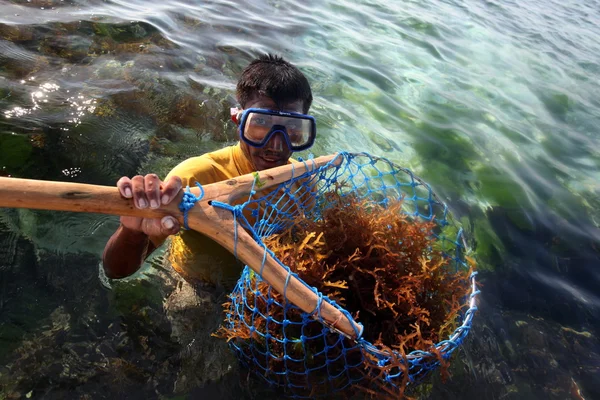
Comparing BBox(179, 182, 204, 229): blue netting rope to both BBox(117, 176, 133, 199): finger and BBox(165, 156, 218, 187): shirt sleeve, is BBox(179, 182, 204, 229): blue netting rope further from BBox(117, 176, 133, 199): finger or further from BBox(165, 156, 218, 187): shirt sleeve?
BBox(165, 156, 218, 187): shirt sleeve

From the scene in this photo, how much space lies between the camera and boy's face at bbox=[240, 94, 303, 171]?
3535 millimetres

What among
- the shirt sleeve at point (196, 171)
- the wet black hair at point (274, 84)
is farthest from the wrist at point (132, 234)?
the wet black hair at point (274, 84)

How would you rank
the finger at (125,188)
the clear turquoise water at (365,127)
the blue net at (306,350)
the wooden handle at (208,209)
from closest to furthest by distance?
the wooden handle at (208,209) → the finger at (125,188) → the blue net at (306,350) → the clear turquoise water at (365,127)

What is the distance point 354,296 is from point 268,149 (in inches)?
53.7

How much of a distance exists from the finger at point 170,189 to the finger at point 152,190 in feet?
0.09

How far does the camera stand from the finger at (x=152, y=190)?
212 centimetres

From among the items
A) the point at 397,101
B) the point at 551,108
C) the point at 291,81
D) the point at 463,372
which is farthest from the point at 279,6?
the point at 463,372

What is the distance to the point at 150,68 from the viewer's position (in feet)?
22.1

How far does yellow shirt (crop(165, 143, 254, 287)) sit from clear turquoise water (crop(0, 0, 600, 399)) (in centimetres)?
81

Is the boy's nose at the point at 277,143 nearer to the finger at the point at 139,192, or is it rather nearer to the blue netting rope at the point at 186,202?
the blue netting rope at the point at 186,202

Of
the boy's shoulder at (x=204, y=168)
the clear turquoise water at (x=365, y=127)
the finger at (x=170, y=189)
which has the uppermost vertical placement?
the finger at (x=170, y=189)

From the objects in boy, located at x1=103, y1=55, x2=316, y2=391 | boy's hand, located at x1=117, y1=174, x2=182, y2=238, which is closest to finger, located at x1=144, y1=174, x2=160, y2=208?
boy's hand, located at x1=117, y1=174, x2=182, y2=238

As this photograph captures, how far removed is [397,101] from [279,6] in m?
5.79

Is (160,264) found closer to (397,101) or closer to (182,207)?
(182,207)
